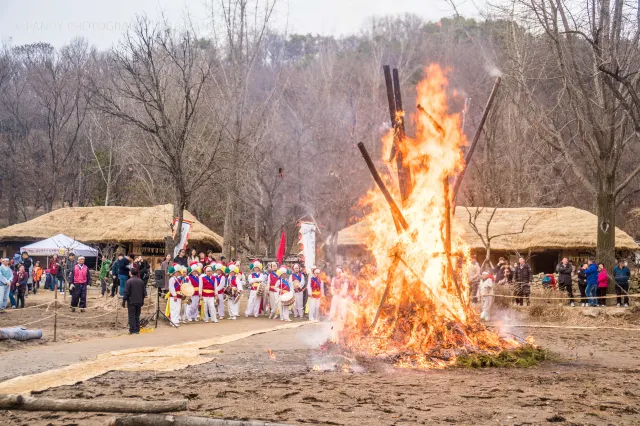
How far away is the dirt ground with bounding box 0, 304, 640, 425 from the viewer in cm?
859

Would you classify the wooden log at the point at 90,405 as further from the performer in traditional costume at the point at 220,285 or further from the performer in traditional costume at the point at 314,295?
the performer in traditional costume at the point at 314,295

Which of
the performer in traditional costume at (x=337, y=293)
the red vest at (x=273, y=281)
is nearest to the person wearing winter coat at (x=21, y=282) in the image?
the red vest at (x=273, y=281)

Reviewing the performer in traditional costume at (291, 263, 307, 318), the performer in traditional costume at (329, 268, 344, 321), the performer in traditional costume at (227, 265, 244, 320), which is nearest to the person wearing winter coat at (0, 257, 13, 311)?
the performer in traditional costume at (227, 265, 244, 320)

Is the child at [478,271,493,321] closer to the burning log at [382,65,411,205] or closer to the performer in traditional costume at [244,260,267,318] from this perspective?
the performer in traditional costume at [244,260,267,318]

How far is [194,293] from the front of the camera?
23562 mm

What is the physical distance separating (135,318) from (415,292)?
859cm

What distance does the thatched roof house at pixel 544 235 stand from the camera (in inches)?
1412

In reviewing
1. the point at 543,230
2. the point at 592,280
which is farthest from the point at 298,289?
the point at 543,230

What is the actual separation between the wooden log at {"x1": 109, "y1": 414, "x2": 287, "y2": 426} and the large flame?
19.4 ft

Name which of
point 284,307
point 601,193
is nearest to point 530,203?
point 601,193

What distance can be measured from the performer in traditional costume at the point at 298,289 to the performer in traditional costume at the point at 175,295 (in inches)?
207

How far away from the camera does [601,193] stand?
24.6 m

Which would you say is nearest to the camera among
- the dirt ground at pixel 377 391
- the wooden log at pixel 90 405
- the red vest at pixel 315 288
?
the wooden log at pixel 90 405

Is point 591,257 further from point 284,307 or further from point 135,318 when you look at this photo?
point 135,318
